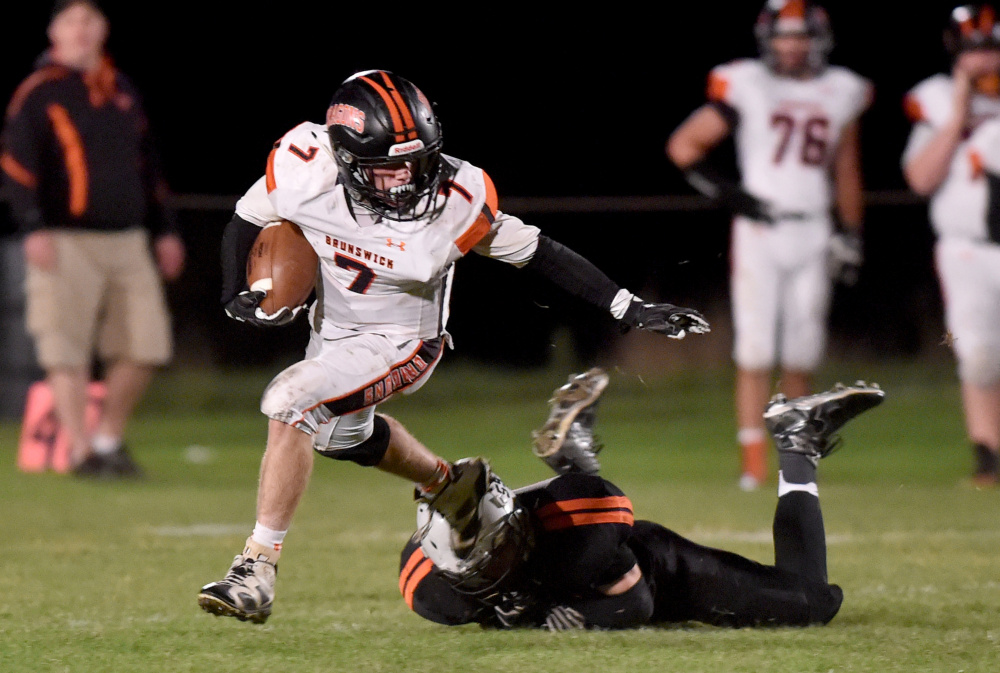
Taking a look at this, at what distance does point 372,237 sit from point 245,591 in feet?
3.16

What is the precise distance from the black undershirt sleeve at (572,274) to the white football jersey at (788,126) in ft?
10.2

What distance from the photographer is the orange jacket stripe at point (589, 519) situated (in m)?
3.77

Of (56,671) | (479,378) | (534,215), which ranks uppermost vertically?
(56,671)

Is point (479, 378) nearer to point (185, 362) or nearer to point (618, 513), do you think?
point (185, 362)

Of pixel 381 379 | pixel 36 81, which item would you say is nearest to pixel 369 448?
pixel 381 379

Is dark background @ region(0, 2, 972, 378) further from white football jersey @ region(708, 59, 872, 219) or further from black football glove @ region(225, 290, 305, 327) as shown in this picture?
black football glove @ region(225, 290, 305, 327)

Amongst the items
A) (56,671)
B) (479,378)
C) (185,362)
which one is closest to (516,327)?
(479,378)

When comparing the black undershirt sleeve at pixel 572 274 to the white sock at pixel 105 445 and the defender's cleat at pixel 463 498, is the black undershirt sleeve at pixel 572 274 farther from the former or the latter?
the white sock at pixel 105 445

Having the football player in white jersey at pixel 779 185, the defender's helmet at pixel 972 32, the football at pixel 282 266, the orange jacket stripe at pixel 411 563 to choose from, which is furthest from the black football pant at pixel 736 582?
the defender's helmet at pixel 972 32

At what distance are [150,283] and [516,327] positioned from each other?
456 cm

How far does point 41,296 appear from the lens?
7.42 m

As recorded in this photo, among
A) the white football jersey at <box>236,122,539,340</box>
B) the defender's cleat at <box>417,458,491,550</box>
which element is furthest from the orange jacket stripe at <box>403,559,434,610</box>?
the white football jersey at <box>236,122,539,340</box>

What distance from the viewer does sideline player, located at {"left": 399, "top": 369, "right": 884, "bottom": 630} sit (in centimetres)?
376

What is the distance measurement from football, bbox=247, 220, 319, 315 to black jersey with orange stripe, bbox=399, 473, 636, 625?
69 centimetres
